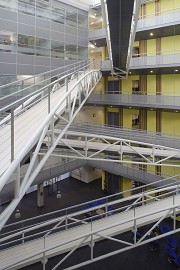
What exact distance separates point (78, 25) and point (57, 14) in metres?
2.40

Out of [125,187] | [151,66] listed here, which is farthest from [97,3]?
[125,187]


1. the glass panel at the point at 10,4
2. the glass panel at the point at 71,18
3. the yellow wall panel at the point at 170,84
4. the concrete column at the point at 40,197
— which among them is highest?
the glass panel at the point at 71,18

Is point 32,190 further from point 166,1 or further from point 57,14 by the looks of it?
point 166,1

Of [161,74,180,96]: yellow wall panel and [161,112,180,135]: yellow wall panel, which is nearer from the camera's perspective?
[161,74,180,96]: yellow wall panel

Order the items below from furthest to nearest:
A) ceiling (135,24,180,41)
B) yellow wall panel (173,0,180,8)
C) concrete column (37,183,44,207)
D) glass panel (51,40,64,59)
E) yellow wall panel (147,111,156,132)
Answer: glass panel (51,40,64,59), yellow wall panel (147,111,156,132), concrete column (37,183,44,207), yellow wall panel (173,0,180,8), ceiling (135,24,180,41)

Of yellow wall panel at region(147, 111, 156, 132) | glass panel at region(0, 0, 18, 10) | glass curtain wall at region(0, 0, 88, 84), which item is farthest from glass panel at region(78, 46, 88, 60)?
yellow wall panel at region(147, 111, 156, 132)

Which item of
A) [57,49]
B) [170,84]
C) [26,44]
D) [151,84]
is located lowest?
[170,84]

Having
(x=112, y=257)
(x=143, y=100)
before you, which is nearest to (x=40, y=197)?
(x=112, y=257)

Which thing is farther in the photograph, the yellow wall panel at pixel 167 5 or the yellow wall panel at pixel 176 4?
the yellow wall panel at pixel 167 5

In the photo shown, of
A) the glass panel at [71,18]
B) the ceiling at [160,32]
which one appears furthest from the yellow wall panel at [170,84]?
the glass panel at [71,18]

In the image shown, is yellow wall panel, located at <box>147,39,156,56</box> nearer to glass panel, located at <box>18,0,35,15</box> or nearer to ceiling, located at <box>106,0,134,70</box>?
ceiling, located at <box>106,0,134,70</box>

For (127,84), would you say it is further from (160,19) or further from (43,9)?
(43,9)

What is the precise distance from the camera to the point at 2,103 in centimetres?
1570

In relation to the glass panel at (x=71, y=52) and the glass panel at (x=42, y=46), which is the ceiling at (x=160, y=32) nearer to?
the glass panel at (x=71, y=52)
